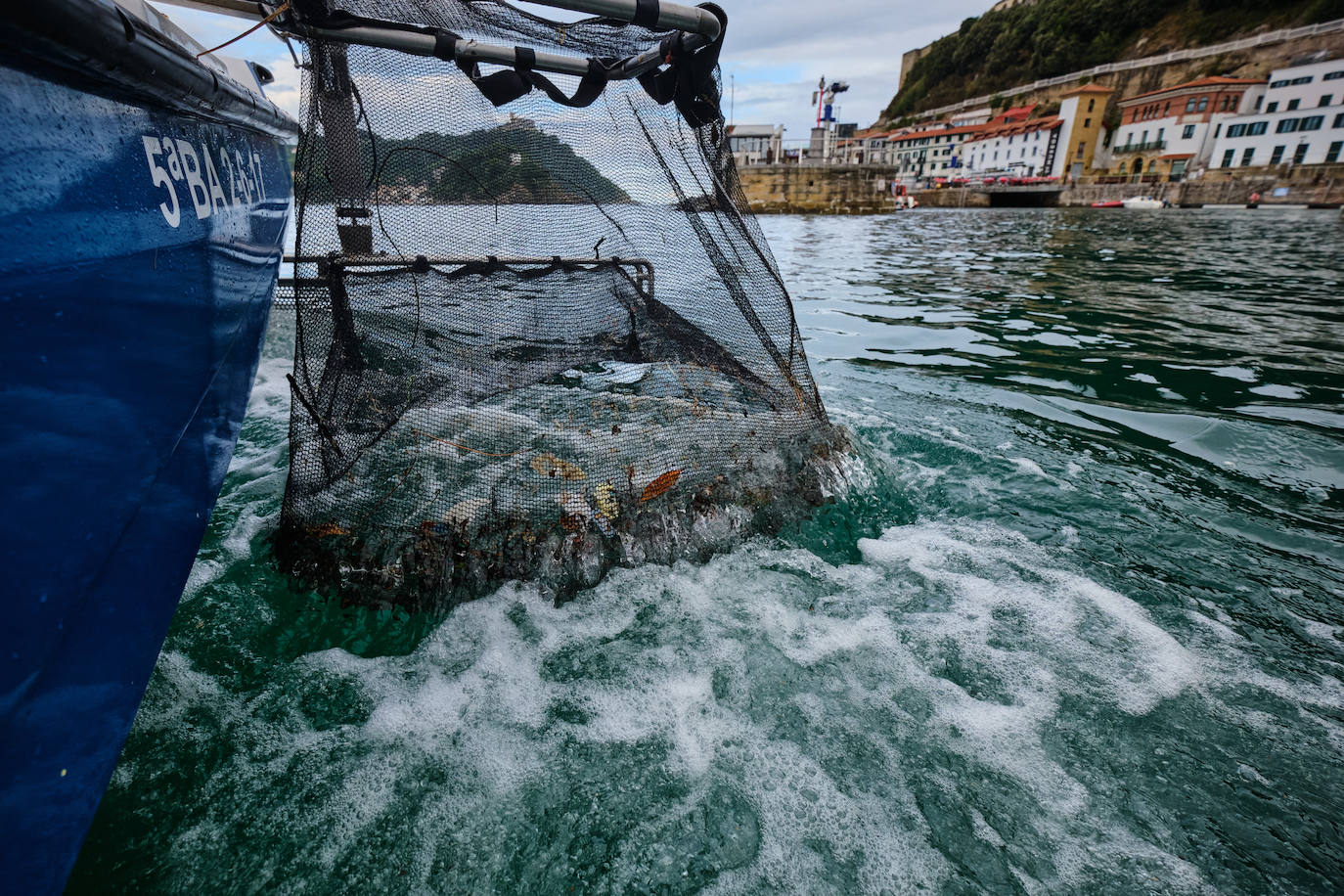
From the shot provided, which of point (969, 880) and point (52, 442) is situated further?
point (969, 880)

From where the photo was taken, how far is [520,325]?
11.4ft

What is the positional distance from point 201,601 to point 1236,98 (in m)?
82.1

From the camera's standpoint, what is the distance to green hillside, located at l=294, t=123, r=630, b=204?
114 inches

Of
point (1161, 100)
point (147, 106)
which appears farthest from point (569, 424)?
point (1161, 100)

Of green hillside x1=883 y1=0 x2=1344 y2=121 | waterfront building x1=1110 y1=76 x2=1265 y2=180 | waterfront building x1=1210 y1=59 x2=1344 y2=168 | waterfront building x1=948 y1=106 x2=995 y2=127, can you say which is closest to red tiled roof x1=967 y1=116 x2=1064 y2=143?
waterfront building x1=1110 y1=76 x2=1265 y2=180

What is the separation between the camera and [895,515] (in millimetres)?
3312

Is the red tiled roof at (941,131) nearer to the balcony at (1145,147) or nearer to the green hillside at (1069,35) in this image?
the green hillside at (1069,35)

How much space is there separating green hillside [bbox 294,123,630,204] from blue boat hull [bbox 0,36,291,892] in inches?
33.5

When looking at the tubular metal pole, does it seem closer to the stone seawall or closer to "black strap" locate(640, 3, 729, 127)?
"black strap" locate(640, 3, 729, 127)

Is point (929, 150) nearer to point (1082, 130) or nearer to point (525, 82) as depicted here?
point (1082, 130)

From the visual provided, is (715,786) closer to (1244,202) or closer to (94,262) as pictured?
(94,262)

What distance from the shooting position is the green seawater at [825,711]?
164 centimetres

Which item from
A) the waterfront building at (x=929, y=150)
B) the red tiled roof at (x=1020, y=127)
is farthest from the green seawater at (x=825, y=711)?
the waterfront building at (x=929, y=150)

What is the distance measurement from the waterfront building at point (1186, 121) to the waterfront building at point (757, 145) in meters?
36.2
